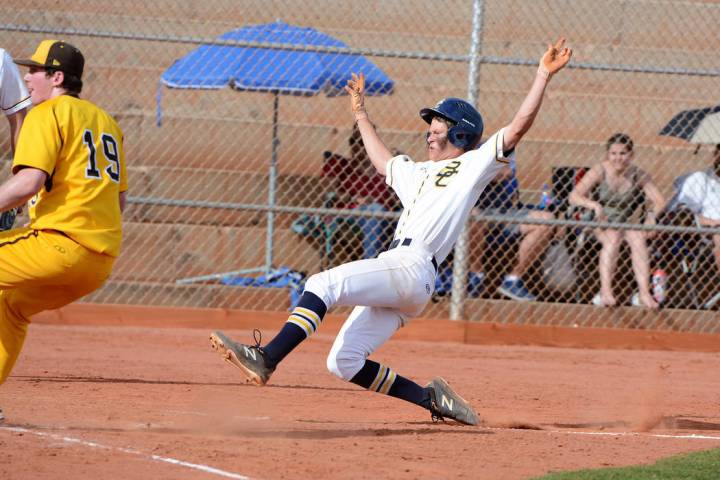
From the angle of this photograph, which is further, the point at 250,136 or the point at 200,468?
the point at 250,136

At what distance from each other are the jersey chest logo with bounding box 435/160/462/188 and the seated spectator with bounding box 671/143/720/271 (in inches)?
209

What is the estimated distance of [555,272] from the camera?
1027 cm

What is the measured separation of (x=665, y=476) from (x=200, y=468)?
6.53 ft

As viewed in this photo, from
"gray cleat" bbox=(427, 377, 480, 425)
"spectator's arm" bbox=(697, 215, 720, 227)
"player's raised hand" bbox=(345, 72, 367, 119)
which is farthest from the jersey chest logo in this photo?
"spectator's arm" bbox=(697, 215, 720, 227)

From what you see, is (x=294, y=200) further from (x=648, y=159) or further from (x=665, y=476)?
(x=665, y=476)

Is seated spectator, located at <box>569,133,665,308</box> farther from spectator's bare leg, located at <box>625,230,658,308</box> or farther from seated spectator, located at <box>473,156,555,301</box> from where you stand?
seated spectator, located at <box>473,156,555,301</box>

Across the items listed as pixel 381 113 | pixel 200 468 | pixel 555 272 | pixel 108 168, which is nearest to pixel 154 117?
pixel 381 113

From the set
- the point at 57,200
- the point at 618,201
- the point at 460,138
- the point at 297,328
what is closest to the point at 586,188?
the point at 618,201

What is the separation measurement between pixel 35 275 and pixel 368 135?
2.22 m

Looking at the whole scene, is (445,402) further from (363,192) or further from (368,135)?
(363,192)

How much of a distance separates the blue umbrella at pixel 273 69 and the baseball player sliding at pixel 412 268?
180 inches

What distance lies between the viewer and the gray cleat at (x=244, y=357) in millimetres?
5008

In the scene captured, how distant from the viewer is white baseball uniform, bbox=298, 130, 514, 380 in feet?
17.8

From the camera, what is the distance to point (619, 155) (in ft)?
33.4
